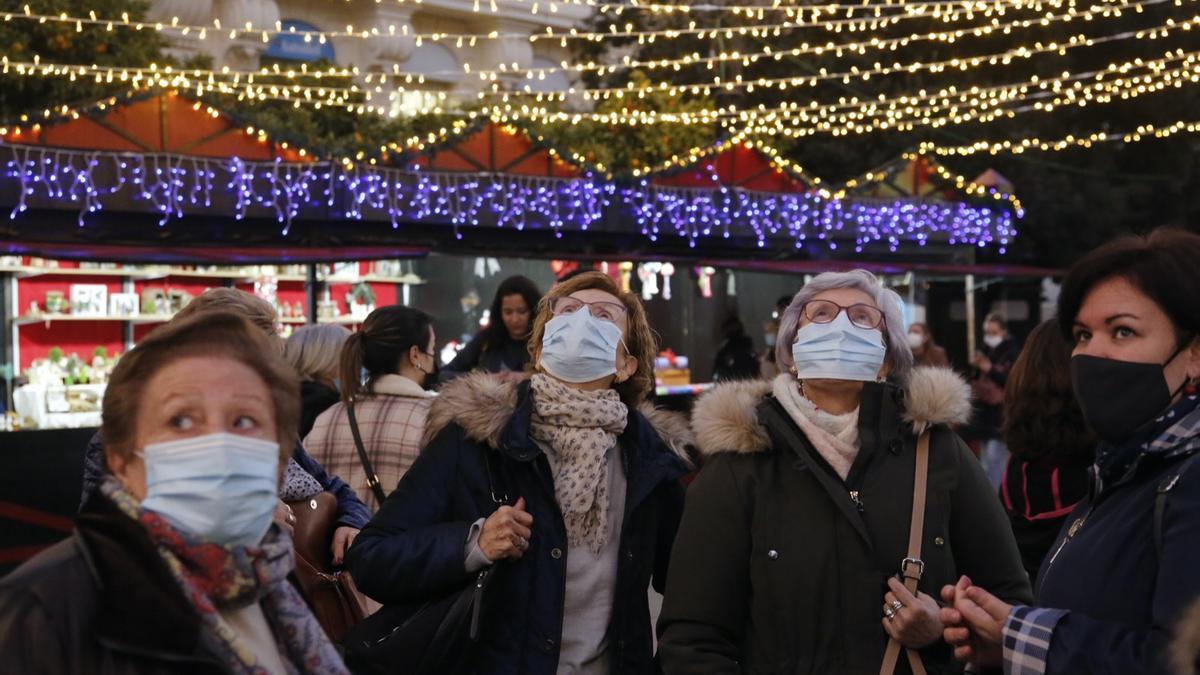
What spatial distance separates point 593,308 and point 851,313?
77cm

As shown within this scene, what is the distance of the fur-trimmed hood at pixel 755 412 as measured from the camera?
3.62 meters

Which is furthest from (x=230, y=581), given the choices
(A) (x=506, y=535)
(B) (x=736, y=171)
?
(B) (x=736, y=171)

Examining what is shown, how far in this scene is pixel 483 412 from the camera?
12.9 ft

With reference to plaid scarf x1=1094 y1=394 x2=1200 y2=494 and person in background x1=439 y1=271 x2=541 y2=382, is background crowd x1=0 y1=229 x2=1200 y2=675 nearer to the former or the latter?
plaid scarf x1=1094 y1=394 x2=1200 y2=494

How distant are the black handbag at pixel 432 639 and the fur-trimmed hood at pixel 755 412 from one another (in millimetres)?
680

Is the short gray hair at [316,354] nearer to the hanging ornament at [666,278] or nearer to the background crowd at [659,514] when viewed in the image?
the background crowd at [659,514]

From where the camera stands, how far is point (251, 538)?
2.22 m

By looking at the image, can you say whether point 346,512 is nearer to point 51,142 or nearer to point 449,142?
point 51,142

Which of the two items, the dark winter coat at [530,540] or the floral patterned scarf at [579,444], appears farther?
the floral patterned scarf at [579,444]

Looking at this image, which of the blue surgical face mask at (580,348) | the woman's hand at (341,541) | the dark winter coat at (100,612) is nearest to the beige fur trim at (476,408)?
the blue surgical face mask at (580,348)

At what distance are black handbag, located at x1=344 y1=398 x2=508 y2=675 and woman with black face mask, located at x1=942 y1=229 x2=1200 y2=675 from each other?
1.27 m

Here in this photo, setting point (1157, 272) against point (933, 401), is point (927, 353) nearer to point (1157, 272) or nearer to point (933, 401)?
point (933, 401)

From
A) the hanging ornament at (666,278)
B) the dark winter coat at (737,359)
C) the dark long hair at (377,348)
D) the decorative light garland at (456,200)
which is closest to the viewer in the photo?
the dark long hair at (377,348)

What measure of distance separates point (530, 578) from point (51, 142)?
32.7ft
